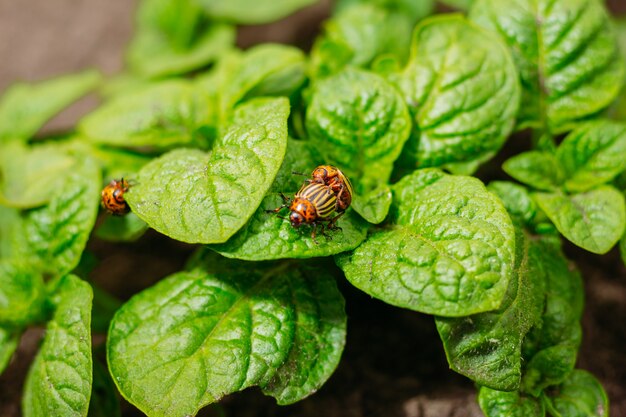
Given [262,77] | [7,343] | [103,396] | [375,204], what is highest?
[262,77]

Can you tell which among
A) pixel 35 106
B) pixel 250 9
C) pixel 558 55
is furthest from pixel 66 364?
pixel 250 9

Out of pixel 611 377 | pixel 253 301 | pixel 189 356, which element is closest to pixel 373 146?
pixel 253 301

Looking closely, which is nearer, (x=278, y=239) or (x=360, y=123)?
(x=278, y=239)

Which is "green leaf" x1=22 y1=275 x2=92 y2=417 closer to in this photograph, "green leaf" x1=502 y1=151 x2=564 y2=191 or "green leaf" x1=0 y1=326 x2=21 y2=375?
"green leaf" x1=0 y1=326 x2=21 y2=375

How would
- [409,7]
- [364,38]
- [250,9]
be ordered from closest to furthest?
[364,38] → [409,7] → [250,9]

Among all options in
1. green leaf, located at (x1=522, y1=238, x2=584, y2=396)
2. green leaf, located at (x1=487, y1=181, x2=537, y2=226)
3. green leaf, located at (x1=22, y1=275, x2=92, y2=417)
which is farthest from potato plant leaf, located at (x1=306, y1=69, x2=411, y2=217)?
green leaf, located at (x1=22, y1=275, x2=92, y2=417)

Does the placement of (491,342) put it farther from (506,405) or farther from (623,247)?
(623,247)

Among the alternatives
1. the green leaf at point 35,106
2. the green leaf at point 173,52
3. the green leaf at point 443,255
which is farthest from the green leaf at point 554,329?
the green leaf at point 35,106
